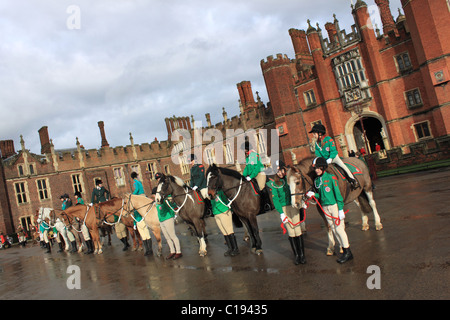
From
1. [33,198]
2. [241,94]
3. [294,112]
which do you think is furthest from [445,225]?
[33,198]

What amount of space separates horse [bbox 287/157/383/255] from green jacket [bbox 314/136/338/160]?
0.23 meters

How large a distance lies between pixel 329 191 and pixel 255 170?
2529 mm

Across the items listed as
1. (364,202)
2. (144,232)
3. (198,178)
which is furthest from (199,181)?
(364,202)

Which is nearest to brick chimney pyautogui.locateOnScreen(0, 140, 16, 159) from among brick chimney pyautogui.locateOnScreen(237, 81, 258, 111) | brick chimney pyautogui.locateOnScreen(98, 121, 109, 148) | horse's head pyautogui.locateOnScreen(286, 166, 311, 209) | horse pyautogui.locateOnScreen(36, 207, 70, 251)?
brick chimney pyautogui.locateOnScreen(98, 121, 109, 148)

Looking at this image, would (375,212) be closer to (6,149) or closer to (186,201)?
(186,201)

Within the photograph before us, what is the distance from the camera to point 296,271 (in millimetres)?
5898

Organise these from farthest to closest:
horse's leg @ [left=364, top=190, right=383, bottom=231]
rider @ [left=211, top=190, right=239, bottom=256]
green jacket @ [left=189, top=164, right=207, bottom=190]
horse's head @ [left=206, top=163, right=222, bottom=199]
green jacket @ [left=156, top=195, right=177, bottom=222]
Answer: green jacket @ [left=156, top=195, right=177, bottom=222]
green jacket @ [left=189, top=164, right=207, bottom=190]
rider @ [left=211, top=190, right=239, bottom=256]
horse's head @ [left=206, top=163, right=222, bottom=199]
horse's leg @ [left=364, top=190, right=383, bottom=231]

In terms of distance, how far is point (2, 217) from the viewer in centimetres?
3359

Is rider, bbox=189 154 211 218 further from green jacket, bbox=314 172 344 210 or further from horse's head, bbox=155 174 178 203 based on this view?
green jacket, bbox=314 172 344 210

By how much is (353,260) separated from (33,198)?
126ft

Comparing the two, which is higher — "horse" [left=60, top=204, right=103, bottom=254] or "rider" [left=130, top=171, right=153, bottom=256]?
"horse" [left=60, top=204, right=103, bottom=254]

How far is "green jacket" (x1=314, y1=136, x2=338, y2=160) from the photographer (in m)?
6.74

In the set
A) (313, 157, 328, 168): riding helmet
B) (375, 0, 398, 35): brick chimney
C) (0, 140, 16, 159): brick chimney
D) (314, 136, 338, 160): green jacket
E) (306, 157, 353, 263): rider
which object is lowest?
(306, 157, 353, 263): rider

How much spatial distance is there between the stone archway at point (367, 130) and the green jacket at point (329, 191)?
24.0 meters
